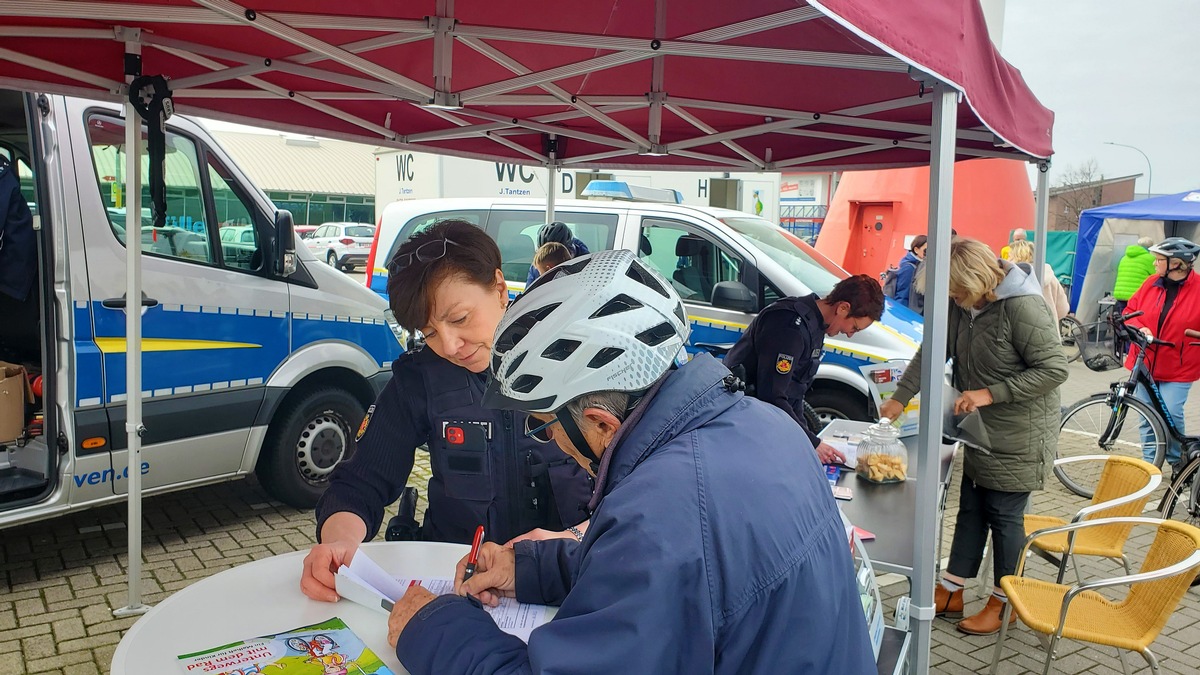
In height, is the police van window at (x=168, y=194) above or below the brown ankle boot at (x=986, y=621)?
above

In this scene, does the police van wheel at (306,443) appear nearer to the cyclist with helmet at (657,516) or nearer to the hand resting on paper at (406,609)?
the hand resting on paper at (406,609)

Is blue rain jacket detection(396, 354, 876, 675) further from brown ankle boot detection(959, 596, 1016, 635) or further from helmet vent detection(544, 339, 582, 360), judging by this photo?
brown ankle boot detection(959, 596, 1016, 635)

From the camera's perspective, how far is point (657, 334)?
1.38 metres

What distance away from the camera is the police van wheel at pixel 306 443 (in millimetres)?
5539

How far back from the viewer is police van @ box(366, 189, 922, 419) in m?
6.59

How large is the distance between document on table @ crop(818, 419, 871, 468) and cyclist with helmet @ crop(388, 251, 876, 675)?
263 centimetres

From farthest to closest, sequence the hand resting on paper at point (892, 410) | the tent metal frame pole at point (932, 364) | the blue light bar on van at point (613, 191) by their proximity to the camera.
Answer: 1. the blue light bar on van at point (613, 191)
2. the hand resting on paper at point (892, 410)
3. the tent metal frame pole at point (932, 364)

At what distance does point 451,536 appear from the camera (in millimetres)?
2504

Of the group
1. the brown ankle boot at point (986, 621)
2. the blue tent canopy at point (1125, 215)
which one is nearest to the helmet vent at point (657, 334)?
the brown ankle boot at point (986, 621)

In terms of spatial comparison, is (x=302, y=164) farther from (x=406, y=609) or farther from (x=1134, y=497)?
(x=406, y=609)

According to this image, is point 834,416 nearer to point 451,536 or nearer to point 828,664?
point 451,536

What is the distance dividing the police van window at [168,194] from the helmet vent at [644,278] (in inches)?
149

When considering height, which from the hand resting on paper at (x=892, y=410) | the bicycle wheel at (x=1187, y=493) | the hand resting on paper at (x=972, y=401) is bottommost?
the bicycle wheel at (x=1187, y=493)

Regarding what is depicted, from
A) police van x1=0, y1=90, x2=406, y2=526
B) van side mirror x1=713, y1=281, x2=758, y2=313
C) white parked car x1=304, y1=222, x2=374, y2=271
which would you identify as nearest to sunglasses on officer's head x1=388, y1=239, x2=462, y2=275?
police van x1=0, y1=90, x2=406, y2=526
